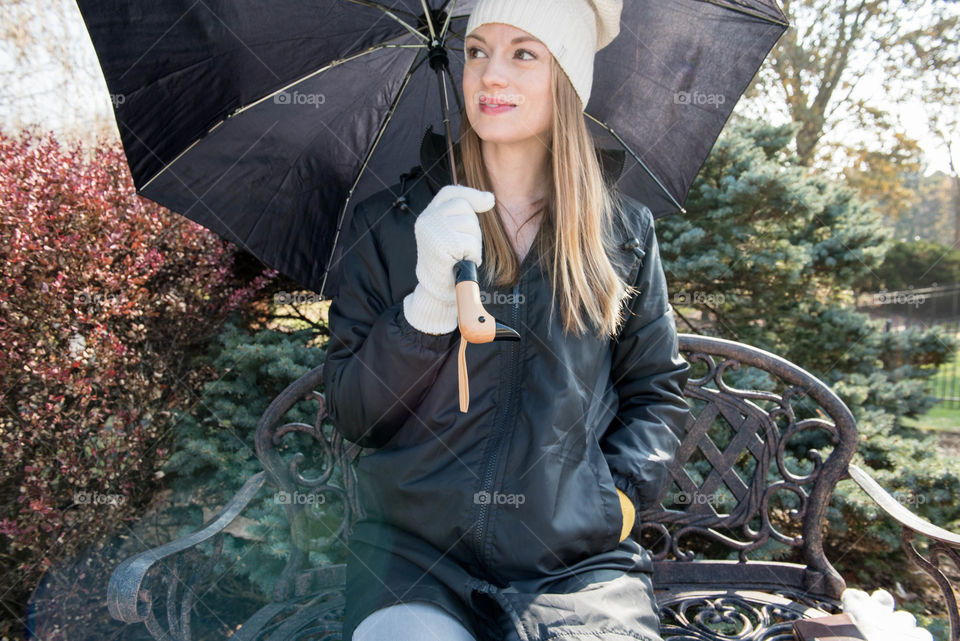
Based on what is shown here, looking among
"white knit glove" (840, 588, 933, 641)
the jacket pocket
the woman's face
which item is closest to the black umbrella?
the woman's face

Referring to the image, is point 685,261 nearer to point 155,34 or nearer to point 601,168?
point 601,168

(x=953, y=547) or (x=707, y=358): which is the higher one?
(x=707, y=358)

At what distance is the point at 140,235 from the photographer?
2.98 meters

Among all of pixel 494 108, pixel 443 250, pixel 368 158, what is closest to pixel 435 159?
pixel 494 108

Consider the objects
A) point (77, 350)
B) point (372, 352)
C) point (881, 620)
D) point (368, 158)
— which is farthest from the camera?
point (77, 350)

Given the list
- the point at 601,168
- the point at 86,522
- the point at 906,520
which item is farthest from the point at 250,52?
the point at 906,520

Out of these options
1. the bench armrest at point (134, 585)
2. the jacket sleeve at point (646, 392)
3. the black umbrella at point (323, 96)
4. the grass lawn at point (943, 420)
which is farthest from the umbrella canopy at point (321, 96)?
the grass lawn at point (943, 420)

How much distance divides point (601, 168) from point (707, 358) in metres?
0.91

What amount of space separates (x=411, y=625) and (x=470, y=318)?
77 centimetres

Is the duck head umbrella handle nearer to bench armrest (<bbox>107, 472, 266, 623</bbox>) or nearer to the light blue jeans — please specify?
the light blue jeans

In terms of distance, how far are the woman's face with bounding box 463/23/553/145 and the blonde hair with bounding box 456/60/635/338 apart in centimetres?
6

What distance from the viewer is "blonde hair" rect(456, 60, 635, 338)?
1.94 m

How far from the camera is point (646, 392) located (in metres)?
2.07

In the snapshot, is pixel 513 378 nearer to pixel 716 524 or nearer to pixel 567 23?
pixel 567 23
